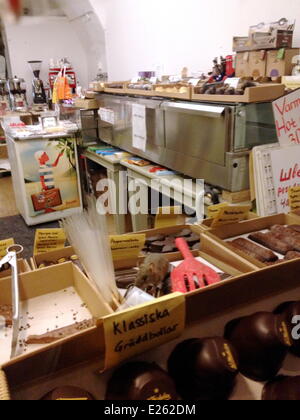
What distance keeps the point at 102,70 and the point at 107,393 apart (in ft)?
15.0

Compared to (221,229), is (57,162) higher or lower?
lower

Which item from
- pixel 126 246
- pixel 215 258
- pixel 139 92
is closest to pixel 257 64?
pixel 139 92

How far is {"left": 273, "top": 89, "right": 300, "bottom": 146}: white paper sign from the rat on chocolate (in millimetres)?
996

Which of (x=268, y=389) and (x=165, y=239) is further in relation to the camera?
(x=165, y=239)

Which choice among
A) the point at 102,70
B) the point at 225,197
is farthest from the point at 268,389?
the point at 102,70

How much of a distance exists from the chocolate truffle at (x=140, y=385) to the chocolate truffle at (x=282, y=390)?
0.60 ft

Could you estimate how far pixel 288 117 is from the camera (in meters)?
1.58

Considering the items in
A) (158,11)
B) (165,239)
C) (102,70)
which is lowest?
(165,239)

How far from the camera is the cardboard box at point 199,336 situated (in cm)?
60

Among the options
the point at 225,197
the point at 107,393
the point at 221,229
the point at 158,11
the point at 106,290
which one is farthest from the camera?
the point at 158,11

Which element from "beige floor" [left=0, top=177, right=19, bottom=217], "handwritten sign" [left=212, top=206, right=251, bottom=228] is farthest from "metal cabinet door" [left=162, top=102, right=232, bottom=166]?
"beige floor" [left=0, top=177, right=19, bottom=217]

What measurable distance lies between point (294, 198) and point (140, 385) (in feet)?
3.12

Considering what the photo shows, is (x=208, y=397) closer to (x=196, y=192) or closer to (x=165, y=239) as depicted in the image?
(x=165, y=239)

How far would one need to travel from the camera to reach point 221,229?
1.19 m
